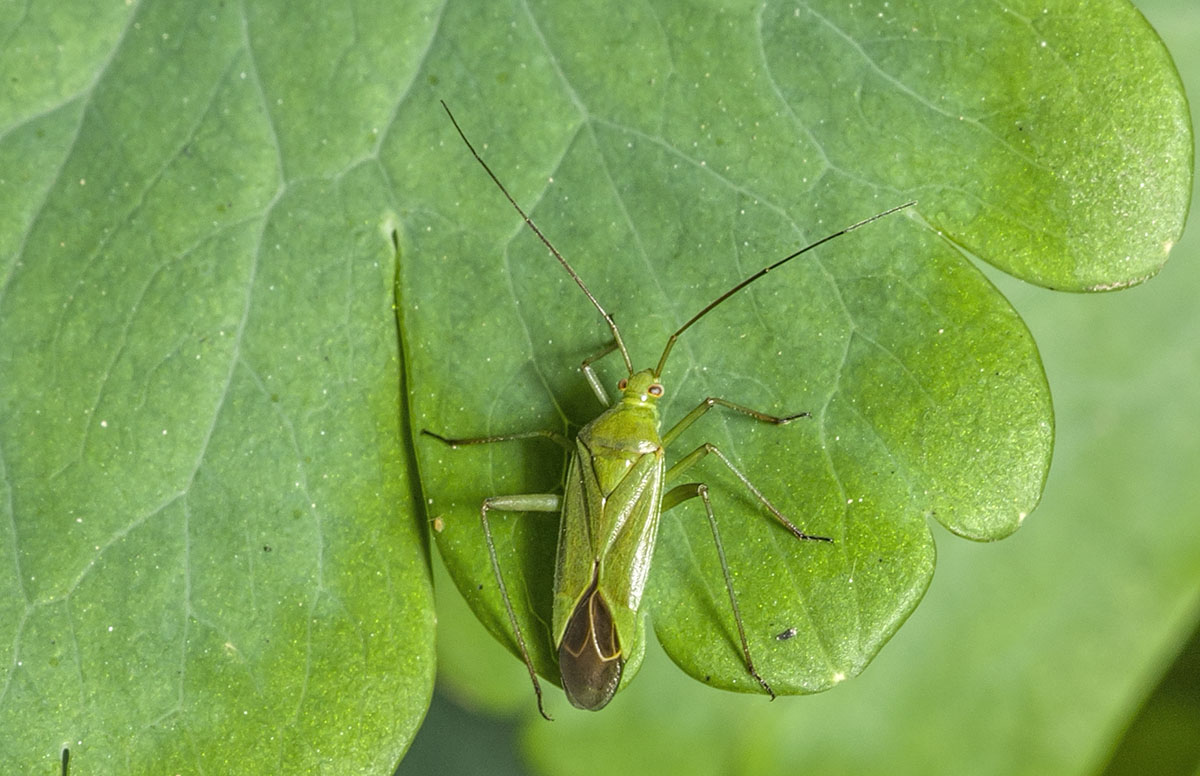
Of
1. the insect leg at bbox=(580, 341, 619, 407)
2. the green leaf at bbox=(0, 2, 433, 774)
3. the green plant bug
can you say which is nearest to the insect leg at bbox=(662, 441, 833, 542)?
the green plant bug

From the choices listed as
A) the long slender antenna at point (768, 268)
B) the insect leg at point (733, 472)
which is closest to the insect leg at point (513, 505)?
the insect leg at point (733, 472)

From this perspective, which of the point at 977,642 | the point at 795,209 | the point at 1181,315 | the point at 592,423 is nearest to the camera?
the point at 795,209

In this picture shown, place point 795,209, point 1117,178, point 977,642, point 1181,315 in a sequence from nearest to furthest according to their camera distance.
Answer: point 1117,178 < point 795,209 < point 1181,315 < point 977,642

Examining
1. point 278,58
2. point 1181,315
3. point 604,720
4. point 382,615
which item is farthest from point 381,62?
point 1181,315

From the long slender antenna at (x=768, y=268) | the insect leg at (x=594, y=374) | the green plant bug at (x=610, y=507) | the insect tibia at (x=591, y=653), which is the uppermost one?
the long slender antenna at (x=768, y=268)

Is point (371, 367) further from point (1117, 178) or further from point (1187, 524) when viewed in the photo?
point (1187, 524)

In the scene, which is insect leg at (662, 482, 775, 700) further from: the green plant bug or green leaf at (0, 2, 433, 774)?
green leaf at (0, 2, 433, 774)

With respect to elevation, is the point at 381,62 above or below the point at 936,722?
above

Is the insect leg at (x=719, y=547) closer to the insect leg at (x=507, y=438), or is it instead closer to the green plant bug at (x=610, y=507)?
the green plant bug at (x=610, y=507)
